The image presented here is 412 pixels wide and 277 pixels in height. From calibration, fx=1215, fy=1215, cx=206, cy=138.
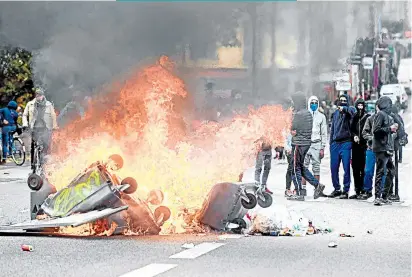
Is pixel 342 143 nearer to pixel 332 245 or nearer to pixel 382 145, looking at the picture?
pixel 382 145

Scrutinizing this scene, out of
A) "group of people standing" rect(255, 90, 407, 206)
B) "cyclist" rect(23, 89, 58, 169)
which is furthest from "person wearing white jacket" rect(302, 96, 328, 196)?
"cyclist" rect(23, 89, 58, 169)

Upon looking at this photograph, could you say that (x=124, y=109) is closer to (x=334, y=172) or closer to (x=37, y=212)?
(x=37, y=212)

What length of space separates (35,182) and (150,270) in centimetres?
373

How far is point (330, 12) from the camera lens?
19.9 meters

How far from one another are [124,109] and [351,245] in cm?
384

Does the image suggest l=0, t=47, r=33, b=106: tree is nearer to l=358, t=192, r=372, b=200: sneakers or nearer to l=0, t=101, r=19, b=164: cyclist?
l=0, t=101, r=19, b=164: cyclist

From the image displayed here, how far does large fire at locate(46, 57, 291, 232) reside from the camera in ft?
49.2

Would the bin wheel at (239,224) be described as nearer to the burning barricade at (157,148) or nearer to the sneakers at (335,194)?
the burning barricade at (157,148)


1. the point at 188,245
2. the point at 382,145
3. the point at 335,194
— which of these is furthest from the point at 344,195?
the point at 188,245

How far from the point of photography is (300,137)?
1967 centimetres

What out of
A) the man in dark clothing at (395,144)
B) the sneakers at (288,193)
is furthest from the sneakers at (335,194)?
the man in dark clothing at (395,144)

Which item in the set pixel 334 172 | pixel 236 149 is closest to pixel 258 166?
pixel 334 172

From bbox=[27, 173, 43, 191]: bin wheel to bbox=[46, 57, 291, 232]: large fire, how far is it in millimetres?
650

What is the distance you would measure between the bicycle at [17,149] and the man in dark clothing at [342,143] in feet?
35.7
